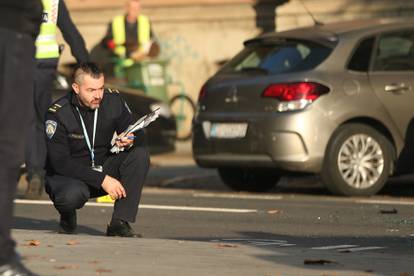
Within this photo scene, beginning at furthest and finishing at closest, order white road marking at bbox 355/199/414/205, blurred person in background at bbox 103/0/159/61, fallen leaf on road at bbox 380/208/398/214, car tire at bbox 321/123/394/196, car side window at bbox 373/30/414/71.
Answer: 1. blurred person in background at bbox 103/0/159/61
2. car side window at bbox 373/30/414/71
3. car tire at bbox 321/123/394/196
4. white road marking at bbox 355/199/414/205
5. fallen leaf on road at bbox 380/208/398/214

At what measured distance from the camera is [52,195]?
29.9ft

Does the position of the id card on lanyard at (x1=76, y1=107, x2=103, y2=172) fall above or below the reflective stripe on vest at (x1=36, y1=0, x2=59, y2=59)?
below

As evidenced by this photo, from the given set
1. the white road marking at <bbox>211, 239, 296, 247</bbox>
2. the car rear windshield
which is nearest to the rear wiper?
the car rear windshield

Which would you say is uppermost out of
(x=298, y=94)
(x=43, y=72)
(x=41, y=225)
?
(x=43, y=72)

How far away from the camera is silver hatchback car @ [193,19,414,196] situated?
13211mm

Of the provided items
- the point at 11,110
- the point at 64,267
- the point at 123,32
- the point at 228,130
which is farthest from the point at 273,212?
the point at 123,32

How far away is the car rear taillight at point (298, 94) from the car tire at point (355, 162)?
43 centimetres

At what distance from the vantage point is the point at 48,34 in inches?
511

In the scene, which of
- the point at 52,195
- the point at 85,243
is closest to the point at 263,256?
the point at 85,243

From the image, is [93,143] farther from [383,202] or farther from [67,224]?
[383,202]

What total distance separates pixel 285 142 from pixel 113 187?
452cm

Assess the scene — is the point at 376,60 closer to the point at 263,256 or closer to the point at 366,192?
the point at 366,192

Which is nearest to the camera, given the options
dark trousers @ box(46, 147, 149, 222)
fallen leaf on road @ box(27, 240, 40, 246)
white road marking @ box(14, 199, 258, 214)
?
fallen leaf on road @ box(27, 240, 40, 246)

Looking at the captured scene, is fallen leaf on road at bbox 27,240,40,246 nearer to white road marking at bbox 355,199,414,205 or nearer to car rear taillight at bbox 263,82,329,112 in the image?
white road marking at bbox 355,199,414,205
